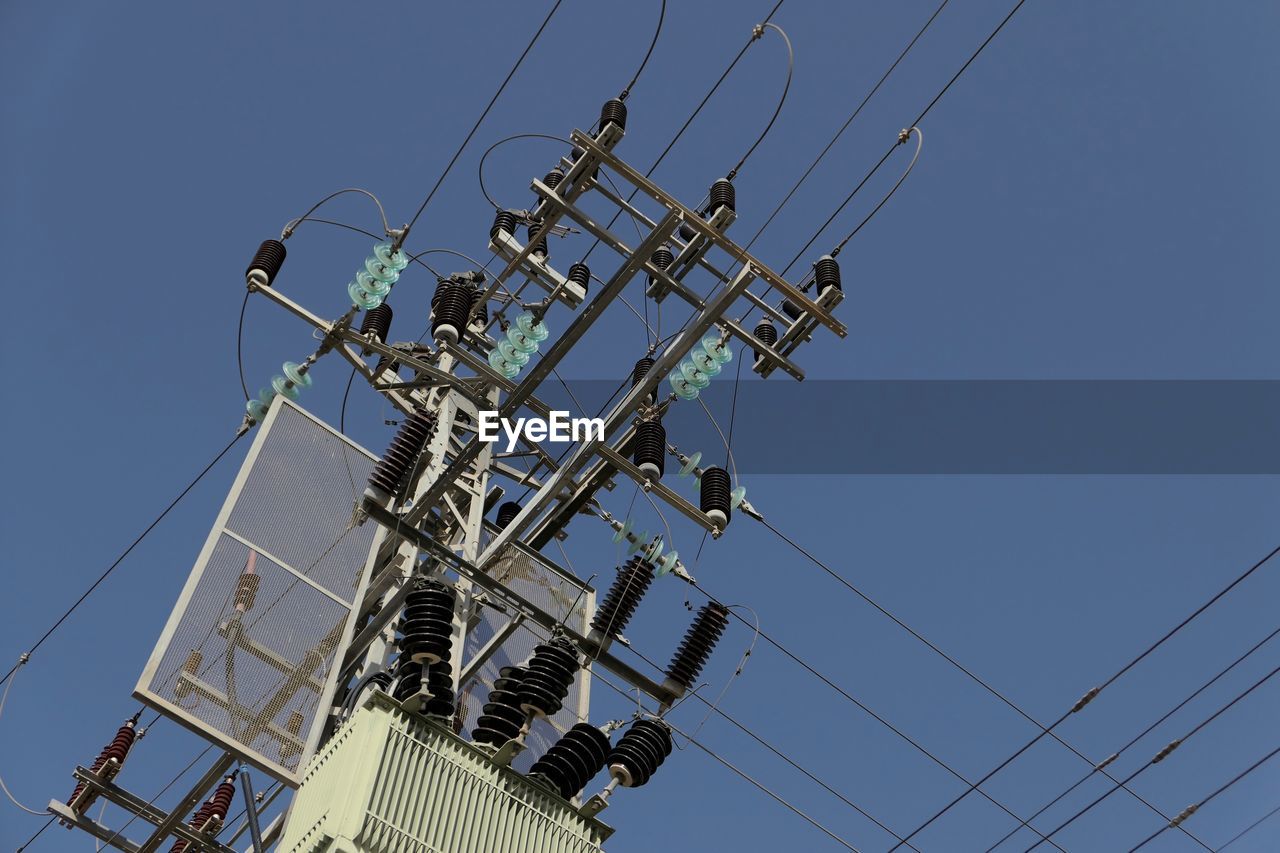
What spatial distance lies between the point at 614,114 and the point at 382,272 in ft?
9.43

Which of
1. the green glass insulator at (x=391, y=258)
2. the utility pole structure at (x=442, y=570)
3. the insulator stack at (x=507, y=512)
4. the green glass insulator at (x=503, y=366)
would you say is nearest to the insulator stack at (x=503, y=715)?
the utility pole structure at (x=442, y=570)

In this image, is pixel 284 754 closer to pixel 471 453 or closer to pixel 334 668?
pixel 334 668

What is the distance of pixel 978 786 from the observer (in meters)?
15.4

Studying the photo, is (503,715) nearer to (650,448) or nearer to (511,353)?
(650,448)

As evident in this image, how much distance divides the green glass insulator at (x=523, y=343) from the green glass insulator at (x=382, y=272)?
132 centimetres

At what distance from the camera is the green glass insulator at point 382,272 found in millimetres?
15461

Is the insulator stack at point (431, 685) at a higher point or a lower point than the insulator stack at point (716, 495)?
lower

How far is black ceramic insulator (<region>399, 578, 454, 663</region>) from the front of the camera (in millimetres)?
12172

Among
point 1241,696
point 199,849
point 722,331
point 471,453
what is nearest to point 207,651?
point 471,453

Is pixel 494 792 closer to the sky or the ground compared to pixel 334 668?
closer to the ground

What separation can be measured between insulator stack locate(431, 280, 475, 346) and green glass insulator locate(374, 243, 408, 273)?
515mm

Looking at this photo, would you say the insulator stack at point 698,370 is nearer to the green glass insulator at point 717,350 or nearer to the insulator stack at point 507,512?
the green glass insulator at point 717,350

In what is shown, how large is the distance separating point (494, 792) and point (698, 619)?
321 cm

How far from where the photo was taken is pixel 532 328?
15320 millimetres
